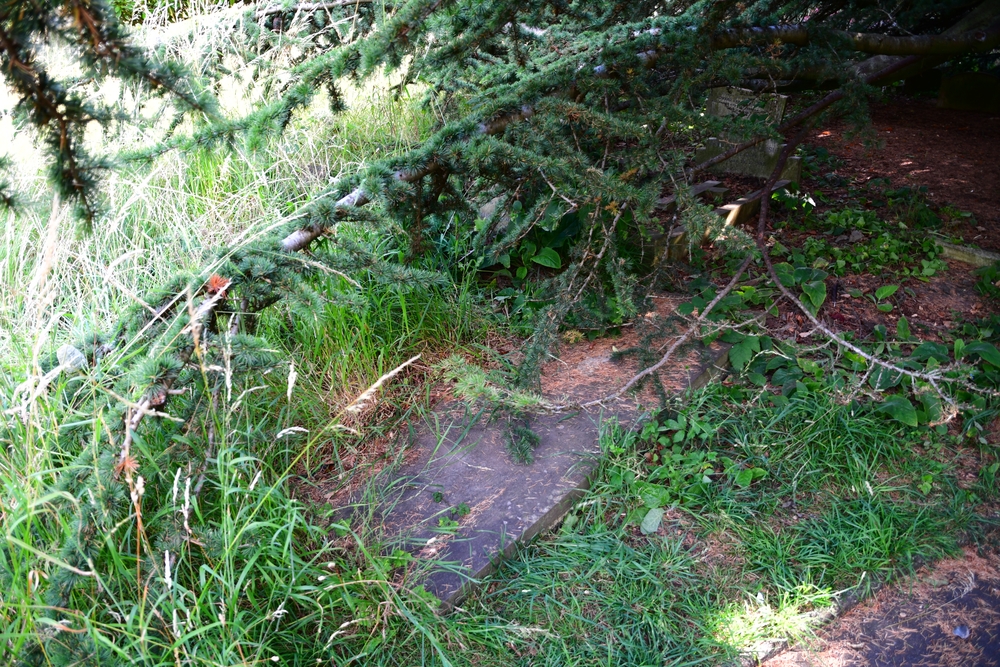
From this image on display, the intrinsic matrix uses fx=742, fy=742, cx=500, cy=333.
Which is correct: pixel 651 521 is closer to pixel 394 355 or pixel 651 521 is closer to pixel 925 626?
pixel 925 626

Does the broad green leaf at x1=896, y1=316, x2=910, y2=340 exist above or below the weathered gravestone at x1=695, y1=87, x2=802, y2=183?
below

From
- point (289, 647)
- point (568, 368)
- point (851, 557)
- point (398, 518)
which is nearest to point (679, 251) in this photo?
point (568, 368)

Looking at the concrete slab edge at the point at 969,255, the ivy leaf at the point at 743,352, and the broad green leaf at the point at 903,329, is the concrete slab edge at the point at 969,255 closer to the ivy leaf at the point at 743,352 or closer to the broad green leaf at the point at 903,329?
the broad green leaf at the point at 903,329

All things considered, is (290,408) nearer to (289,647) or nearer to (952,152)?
(289,647)

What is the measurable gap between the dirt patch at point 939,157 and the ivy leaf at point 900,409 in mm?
1746

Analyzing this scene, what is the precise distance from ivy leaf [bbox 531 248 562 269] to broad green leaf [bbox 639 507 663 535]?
150cm

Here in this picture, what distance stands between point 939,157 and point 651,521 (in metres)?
4.34

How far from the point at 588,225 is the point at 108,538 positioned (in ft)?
6.90

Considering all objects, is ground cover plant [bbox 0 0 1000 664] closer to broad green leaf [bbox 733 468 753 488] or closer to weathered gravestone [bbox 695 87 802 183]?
broad green leaf [bbox 733 468 753 488]

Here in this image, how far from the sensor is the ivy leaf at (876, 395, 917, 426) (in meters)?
3.21

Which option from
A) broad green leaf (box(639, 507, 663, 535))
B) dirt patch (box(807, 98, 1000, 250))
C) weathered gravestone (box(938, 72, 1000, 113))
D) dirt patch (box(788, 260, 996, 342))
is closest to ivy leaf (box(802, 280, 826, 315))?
dirt patch (box(788, 260, 996, 342))

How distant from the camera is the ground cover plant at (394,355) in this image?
6.98 ft

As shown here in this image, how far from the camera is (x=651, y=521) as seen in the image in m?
2.95

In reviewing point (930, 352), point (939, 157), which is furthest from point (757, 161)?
point (930, 352)
